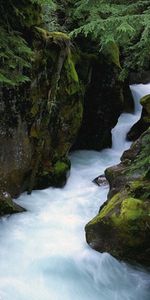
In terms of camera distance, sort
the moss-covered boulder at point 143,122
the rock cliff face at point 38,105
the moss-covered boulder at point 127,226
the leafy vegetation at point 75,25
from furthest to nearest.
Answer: the moss-covered boulder at point 143,122
the rock cliff face at point 38,105
the moss-covered boulder at point 127,226
the leafy vegetation at point 75,25

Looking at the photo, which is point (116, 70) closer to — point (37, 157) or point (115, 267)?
point (37, 157)

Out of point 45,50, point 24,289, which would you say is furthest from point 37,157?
point 24,289

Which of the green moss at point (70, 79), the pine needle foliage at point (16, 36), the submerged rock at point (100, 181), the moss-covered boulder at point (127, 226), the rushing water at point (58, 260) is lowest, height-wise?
the submerged rock at point (100, 181)

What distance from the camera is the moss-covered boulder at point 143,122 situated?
14.4 m

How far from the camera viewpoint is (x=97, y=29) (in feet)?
17.4

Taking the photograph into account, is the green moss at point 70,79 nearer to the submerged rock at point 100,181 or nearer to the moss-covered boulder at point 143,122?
the submerged rock at point 100,181

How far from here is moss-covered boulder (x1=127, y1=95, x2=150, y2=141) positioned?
14380 mm

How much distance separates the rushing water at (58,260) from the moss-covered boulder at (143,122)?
16.5ft

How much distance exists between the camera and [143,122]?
14906 mm

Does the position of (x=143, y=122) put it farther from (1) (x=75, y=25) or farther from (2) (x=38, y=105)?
(2) (x=38, y=105)

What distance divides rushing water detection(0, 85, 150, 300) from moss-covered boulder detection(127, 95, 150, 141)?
16.5 ft

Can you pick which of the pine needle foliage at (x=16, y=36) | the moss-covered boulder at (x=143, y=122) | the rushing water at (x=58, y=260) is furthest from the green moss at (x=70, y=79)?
the moss-covered boulder at (x=143, y=122)

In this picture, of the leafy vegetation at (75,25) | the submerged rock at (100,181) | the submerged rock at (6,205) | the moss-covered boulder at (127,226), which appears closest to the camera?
the leafy vegetation at (75,25)

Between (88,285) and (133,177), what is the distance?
3.06 meters
